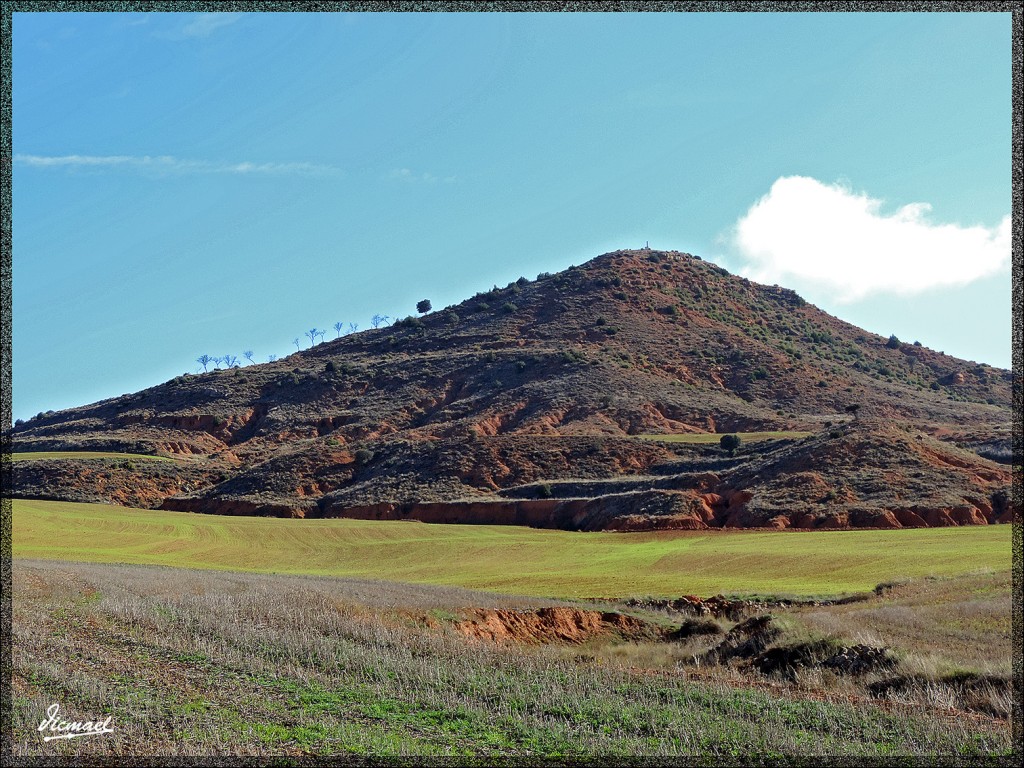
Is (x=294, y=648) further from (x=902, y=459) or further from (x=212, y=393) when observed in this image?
(x=212, y=393)

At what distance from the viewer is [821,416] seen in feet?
324

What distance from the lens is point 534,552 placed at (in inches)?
1864

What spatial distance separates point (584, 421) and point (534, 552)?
46.3 m

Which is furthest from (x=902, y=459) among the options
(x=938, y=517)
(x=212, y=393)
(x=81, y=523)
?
(x=212, y=393)

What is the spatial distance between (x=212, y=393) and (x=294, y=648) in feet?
373

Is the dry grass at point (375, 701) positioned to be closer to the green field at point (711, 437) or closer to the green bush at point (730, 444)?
the green bush at point (730, 444)
